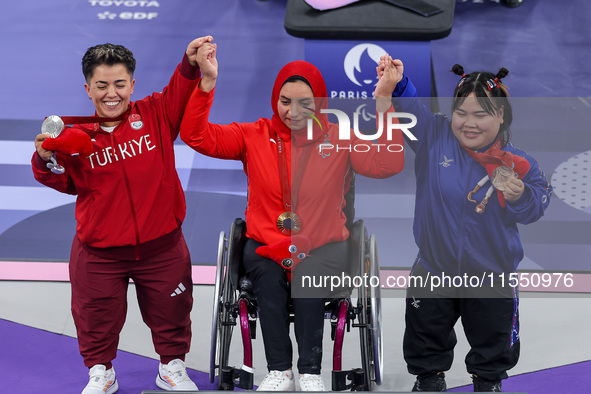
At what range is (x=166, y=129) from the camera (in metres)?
3.51

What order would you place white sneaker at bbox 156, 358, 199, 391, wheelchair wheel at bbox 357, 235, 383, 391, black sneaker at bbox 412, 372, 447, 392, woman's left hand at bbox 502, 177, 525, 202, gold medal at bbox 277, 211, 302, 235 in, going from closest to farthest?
woman's left hand at bbox 502, 177, 525, 202 → wheelchair wheel at bbox 357, 235, 383, 391 → gold medal at bbox 277, 211, 302, 235 → black sneaker at bbox 412, 372, 447, 392 → white sneaker at bbox 156, 358, 199, 391

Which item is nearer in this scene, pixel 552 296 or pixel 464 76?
pixel 464 76

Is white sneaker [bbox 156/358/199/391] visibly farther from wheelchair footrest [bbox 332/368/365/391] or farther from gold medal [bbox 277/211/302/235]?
gold medal [bbox 277/211/302/235]

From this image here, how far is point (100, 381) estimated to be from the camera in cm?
360

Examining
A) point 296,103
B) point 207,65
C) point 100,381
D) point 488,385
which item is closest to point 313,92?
point 296,103

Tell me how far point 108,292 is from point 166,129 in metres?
0.69

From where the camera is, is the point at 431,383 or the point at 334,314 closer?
the point at 334,314

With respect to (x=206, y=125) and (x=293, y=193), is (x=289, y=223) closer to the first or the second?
(x=293, y=193)

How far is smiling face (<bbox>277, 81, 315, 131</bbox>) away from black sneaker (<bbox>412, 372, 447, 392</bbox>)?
43.6 inches

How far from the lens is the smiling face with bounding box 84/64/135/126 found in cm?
339

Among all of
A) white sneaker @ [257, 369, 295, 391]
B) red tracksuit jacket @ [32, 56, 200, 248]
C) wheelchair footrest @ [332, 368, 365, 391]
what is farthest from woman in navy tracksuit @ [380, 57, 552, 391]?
red tracksuit jacket @ [32, 56, 200, 248]

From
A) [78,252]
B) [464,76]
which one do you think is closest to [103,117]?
[78,252]

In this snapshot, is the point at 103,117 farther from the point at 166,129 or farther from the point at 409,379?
the point at 409,379

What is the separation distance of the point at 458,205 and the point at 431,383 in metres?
0.78
